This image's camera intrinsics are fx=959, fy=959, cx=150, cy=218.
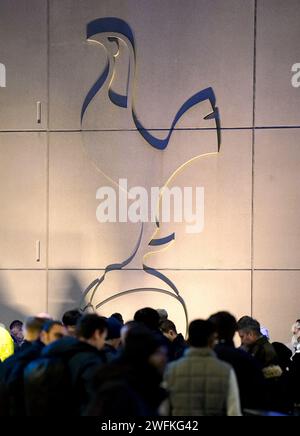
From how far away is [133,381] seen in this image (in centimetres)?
517

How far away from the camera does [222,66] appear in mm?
15000

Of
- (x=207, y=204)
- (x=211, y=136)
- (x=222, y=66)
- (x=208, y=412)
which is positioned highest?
(x=222, y=66)

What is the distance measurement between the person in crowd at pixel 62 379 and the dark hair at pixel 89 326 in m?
0.10

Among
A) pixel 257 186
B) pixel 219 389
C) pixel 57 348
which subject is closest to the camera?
pixel 219 389

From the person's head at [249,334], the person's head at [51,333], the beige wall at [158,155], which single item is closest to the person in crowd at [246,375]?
the person's head at [51,333]

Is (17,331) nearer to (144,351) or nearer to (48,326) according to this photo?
(48,326)

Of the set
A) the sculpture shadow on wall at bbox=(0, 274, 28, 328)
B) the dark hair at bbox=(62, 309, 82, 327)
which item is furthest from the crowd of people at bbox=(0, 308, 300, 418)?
the sculpture shadow on wall at bbox=(0, 274, 28, 328)

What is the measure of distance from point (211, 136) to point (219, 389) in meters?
9.19

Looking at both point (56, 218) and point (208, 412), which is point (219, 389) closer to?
point (208, 412)

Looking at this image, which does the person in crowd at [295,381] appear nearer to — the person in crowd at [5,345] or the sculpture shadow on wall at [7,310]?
the person in crowd at [5,345]

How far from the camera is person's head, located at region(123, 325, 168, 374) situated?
5.38 metres

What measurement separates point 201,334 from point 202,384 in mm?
330

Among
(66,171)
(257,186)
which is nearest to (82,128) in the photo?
(66,171)

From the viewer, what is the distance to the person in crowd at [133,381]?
4.92m
